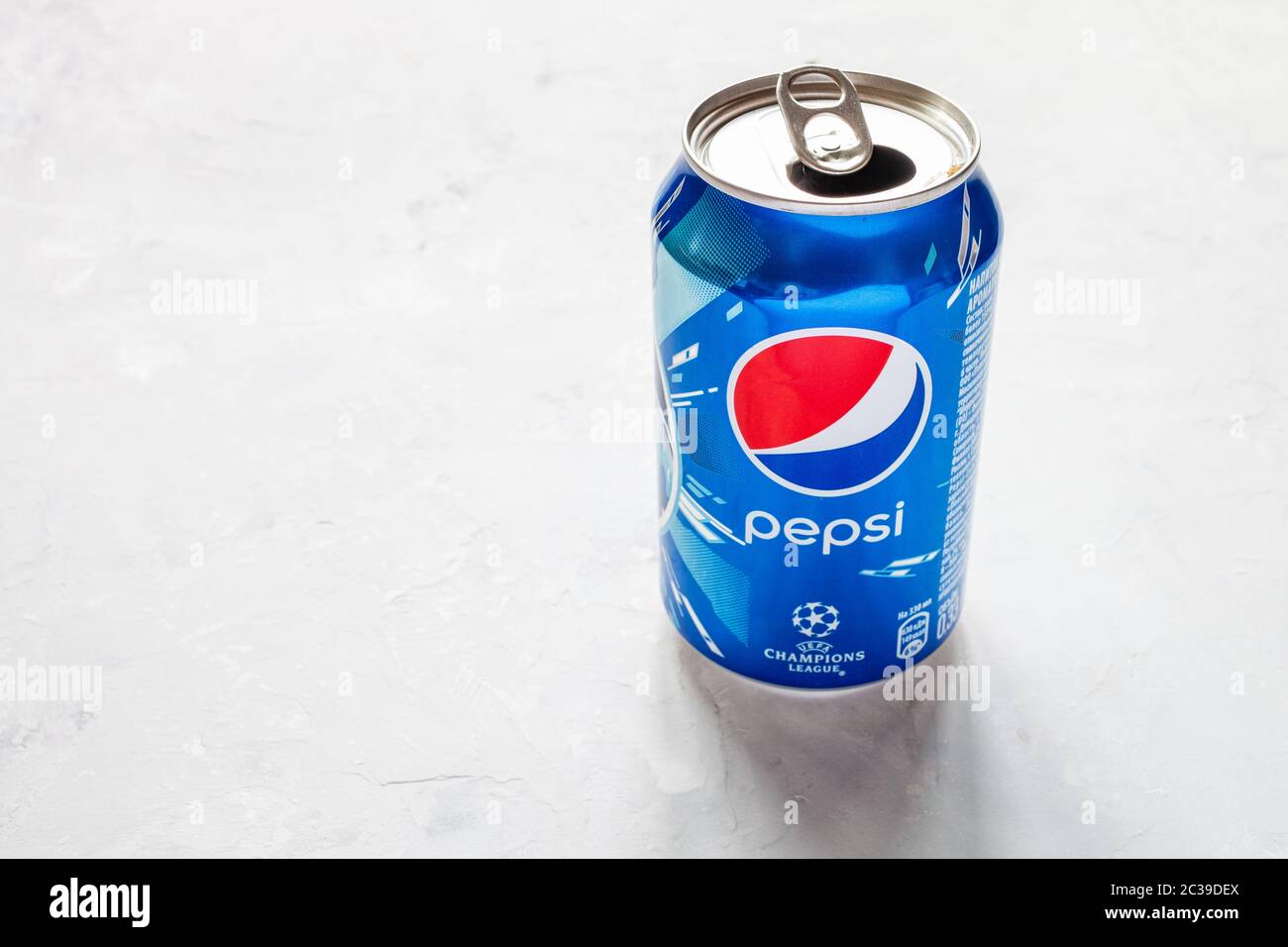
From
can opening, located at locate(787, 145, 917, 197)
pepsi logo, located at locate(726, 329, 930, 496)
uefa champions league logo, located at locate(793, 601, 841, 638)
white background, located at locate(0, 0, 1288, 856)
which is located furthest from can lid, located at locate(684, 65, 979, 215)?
white background, located at locate(0, 0, 1288, 856)

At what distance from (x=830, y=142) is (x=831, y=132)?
0.05ft

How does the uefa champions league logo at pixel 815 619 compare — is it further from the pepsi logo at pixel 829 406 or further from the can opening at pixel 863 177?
the can opening at pixel 863 177

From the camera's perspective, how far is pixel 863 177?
3.66 feet

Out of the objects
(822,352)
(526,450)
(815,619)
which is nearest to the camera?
(822,352)

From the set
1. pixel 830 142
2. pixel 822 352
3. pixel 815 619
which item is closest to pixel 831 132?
pixel 830 142

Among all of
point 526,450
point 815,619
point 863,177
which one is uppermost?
point 863,177

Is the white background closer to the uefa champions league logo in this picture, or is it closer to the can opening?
the uefa champions league logo

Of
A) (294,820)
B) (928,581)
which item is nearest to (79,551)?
(294,820)

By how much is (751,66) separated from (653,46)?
0.52ft

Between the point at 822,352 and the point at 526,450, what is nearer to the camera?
the point at 822,352

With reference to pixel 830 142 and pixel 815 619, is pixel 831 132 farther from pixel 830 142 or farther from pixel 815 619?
pixel 815 619

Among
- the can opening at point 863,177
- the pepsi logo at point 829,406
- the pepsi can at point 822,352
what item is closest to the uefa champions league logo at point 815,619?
the pepsi can at point 822,352

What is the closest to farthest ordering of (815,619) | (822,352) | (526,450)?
1. (822,352)
2. (815,619)
3. (526,450)

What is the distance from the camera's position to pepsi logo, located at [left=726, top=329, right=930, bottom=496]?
3.62ft
